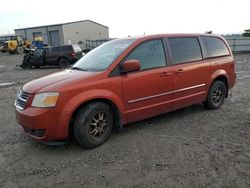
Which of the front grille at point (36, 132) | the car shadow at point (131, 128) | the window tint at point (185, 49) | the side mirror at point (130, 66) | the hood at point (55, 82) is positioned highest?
the window tint at point (185, 49)

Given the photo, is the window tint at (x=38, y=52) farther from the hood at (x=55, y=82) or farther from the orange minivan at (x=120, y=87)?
the hood at (x=55, y=82)

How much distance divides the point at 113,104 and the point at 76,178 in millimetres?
1418

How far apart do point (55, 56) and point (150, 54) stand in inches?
616

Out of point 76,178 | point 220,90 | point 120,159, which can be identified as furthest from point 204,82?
point 76,178

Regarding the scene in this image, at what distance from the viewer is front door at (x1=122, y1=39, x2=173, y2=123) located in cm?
466

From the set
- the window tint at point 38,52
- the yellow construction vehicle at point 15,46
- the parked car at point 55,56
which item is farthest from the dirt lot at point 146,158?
the yellow construction vehicle at point 15,46

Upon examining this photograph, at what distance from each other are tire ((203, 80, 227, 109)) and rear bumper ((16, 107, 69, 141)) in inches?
135

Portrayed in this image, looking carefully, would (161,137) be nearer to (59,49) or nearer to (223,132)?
(223,132)

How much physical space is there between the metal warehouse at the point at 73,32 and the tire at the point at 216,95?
42.9 metres

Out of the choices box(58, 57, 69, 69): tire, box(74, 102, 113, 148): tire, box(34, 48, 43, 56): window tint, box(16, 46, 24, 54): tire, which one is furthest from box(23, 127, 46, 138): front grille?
box(16, 46, 24, 54): tire

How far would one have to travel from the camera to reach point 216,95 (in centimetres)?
628

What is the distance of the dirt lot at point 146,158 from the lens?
11.2 feet

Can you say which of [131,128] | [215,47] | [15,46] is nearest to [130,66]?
[131,128]

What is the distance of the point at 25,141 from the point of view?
4.83 m
